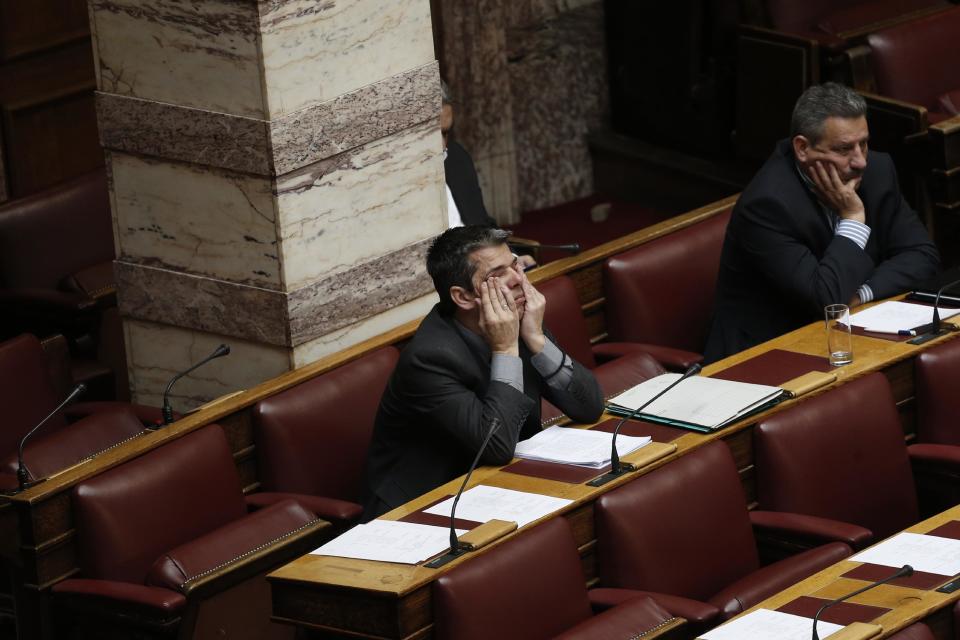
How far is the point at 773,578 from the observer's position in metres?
3.94

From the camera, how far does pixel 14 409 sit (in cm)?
510

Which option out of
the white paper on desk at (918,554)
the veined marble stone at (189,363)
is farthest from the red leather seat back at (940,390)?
the veined marble stone at (189,363)

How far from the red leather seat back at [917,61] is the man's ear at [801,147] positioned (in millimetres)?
1676

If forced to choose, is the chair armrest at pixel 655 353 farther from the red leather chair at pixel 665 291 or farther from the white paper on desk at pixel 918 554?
the white paper on desk at pixel 918 554

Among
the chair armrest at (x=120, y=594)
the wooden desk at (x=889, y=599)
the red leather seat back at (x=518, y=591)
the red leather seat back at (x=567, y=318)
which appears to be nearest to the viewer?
the wooden desk at (x=889, y=599)

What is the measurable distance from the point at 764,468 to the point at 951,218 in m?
2.40

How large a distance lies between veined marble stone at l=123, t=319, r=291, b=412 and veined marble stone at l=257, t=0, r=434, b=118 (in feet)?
2.35

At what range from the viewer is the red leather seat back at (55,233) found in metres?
6.29

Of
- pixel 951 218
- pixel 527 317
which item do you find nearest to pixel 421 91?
pixel 527 317

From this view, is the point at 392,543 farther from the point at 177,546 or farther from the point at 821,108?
the point at 821,108

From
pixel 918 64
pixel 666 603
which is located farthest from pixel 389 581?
pixel 918 64

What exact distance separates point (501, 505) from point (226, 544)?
2.19 ft

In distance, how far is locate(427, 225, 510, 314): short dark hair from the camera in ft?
14.6

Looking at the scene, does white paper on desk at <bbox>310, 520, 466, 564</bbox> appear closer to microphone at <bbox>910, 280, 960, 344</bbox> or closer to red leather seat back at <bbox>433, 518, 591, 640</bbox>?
red leather seat back at <bbox>433, 518, 591, 640</bbox>
